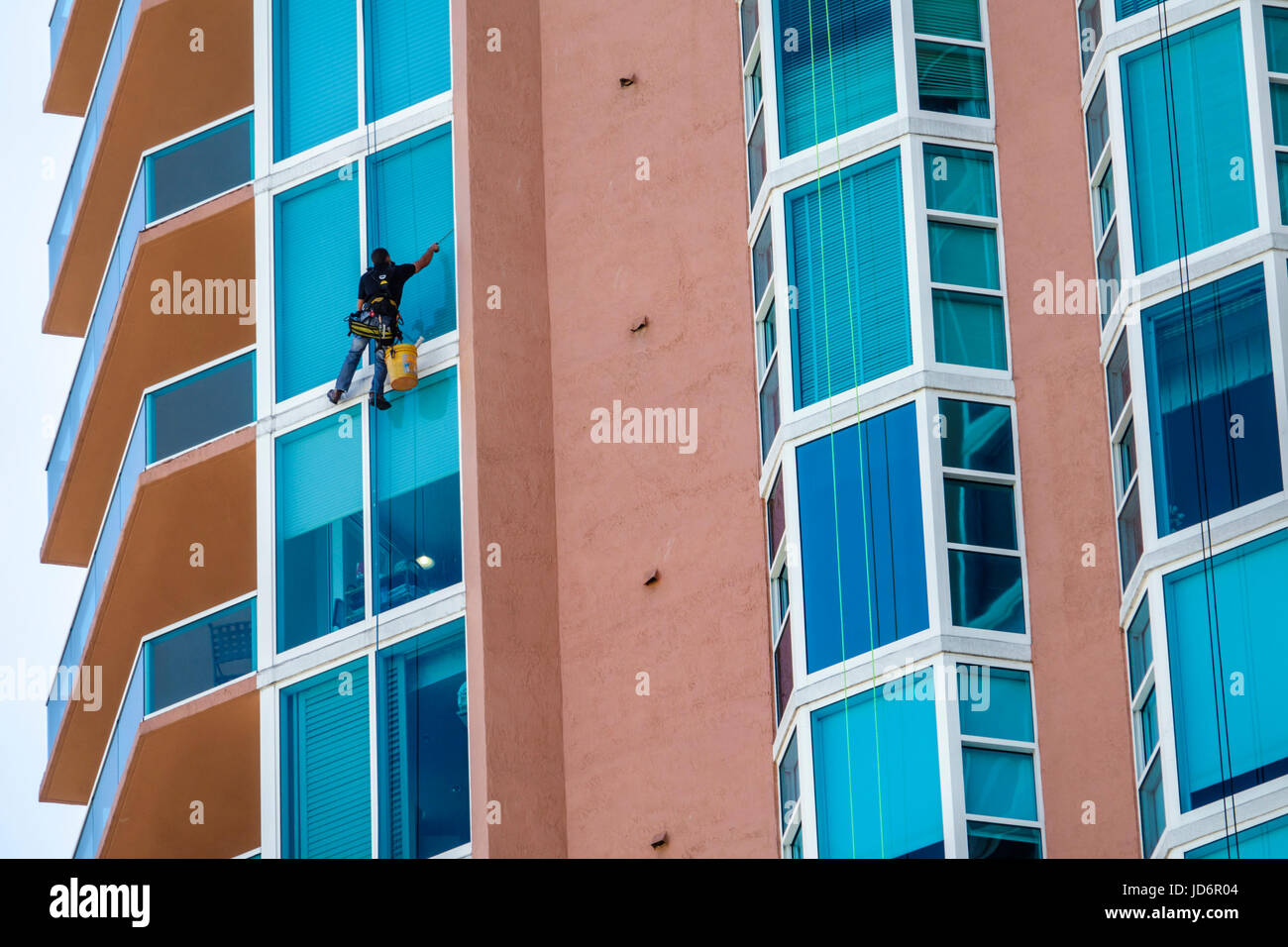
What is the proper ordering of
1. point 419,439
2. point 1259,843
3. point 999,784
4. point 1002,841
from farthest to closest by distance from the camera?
point 419,439 < point 999,784 < point 1002,841 < point 1259,843

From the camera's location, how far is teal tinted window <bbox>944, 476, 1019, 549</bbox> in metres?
24.2

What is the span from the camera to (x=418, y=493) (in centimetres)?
2752

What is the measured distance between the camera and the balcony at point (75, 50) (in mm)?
36781

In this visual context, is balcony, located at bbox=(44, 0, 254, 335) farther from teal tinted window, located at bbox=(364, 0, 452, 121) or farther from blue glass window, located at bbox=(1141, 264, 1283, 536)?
blue glass window, located at bbox=(1141, 264, 1283, 536)

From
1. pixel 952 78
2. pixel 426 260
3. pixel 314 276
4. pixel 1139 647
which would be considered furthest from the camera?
pixel 314 276

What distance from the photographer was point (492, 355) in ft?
92.3

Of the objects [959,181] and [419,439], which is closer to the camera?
[959,181]

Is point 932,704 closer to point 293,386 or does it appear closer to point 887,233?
point 887,233

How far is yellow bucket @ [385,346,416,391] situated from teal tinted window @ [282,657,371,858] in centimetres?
280

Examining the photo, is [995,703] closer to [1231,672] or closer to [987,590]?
[987,590]

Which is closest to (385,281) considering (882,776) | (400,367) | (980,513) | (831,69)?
(400,367)

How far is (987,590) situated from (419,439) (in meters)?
6.53
